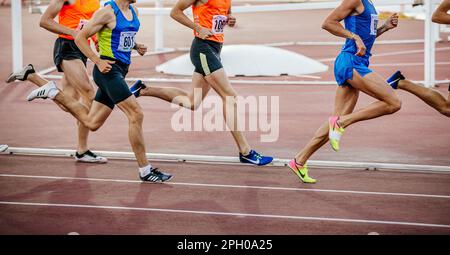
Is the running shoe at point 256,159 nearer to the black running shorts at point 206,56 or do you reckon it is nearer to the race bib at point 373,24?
the black running shorts at point 206,56

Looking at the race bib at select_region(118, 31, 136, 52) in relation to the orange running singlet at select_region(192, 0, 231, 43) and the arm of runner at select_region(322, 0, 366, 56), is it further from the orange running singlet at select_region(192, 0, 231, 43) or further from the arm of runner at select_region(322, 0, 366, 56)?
the arm of runner at select_region(322, 0, 366, 56)

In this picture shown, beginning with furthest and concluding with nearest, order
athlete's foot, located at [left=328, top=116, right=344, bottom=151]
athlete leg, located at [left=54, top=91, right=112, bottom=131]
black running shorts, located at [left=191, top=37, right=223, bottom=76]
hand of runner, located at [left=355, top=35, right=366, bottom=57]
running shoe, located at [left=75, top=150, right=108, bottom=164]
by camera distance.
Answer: running shoe, located at [left=75, top=150, right=108, bottom=164] < black running shorts, located at [left=191, top=37, right=223, bottom=76] < athlete leg, located at [left=54, top=91, right=112, bottom=131] < athlete's foot, located at [left=328, top=116, right=344, bottom=151] < hand of runner, located at [left=355, top=35, right=366, bottom=57]

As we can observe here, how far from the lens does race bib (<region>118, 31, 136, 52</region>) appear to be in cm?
937

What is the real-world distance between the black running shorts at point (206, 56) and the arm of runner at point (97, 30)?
136 cm

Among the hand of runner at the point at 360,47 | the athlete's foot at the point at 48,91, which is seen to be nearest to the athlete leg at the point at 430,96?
the hand of runner at the point at 360,47

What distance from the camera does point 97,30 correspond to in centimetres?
920

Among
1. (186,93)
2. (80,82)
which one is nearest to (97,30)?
(80,82)

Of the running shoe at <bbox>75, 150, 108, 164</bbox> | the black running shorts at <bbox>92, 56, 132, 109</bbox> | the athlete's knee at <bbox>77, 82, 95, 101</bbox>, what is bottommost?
the running shoe at <bbox>75, 150, 108, 164</bbox>

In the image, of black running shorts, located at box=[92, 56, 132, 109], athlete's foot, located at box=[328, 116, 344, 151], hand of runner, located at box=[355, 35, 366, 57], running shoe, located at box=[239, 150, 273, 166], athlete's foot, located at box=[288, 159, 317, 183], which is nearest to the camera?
hand of runner, located at box=[355, 35, 366, 57]

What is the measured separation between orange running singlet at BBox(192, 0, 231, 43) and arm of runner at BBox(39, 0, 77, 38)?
147 centimetres

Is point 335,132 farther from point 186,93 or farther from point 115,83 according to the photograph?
point 115,83

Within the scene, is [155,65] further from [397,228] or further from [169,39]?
[397,228]

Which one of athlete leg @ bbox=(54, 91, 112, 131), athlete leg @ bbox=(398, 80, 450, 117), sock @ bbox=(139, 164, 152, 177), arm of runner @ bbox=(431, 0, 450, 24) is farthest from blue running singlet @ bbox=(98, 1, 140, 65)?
arm of runner @ bbox=(431, 0, 450, 24)
